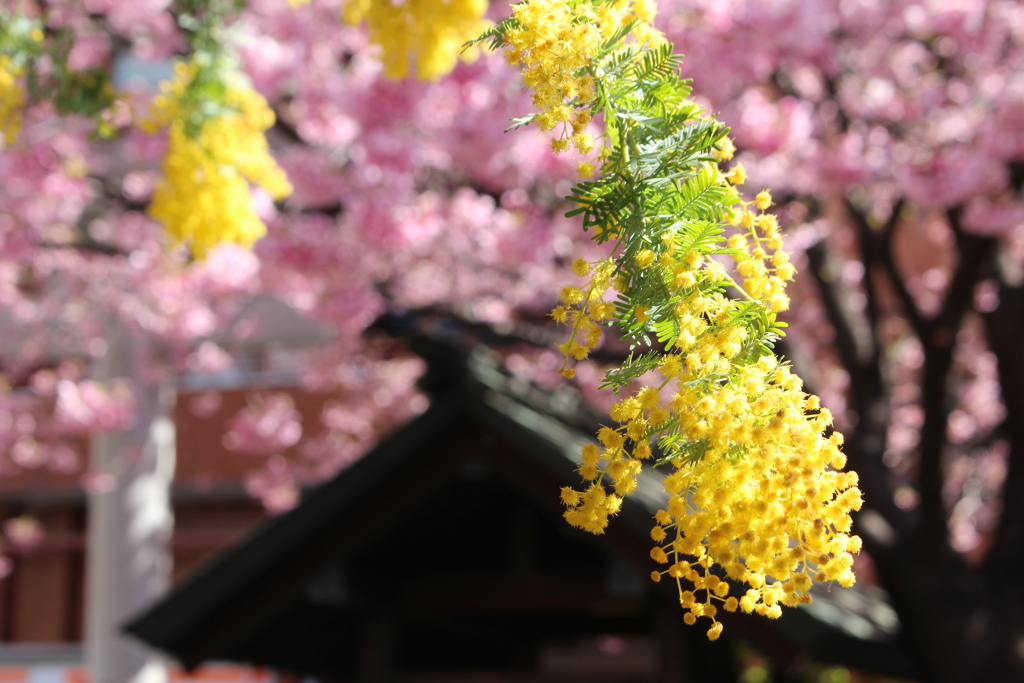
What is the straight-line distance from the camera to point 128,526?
9.61 meters

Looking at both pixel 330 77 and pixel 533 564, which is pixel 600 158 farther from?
pixel 330 77

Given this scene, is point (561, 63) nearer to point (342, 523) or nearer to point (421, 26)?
point (421, 26)

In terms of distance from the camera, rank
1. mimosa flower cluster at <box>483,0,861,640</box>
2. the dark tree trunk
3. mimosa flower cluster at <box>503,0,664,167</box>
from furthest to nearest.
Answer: the dark tree trunk, mimosa flower cluster at <box>503,0,664,167</box>, mimosa flower cluster at <box>483,0,861,640</box>

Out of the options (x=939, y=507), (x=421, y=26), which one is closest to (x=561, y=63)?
(x=421, y=26)

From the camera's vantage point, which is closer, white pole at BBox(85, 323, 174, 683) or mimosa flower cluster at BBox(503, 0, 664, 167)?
mimosa flower cluster at BBox(503, 0, 664, 167)

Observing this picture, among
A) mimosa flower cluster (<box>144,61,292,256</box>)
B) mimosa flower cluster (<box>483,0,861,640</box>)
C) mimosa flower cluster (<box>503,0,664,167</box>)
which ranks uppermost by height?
mimosa flower cluster (<box>144,61,292,256</box>)

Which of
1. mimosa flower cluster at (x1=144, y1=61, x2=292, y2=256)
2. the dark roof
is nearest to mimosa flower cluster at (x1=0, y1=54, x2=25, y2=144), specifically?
mimosa flower cluster at (x1=144, y1=61, x2=292, y2=256)

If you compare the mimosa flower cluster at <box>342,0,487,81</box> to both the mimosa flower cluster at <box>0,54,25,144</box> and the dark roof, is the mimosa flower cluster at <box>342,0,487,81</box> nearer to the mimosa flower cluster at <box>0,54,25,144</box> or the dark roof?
the mimosa flower cluster at <box>0,54,25,144</box>

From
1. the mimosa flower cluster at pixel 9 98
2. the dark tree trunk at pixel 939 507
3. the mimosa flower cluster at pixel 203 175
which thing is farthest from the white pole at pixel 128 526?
the dark tree trunk at pixel 939 507

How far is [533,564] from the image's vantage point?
544cm

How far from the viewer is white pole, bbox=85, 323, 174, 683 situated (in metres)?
9.23

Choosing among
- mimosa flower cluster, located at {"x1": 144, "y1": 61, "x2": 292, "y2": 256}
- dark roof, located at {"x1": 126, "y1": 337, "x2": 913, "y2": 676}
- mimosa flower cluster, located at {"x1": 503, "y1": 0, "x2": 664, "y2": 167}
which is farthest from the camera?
dark roof, located at {"x1": 126, "y1": 337, "x2": 913, "y2": 676}

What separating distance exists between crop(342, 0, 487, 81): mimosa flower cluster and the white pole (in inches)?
279

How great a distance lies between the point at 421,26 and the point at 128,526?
7.52m
